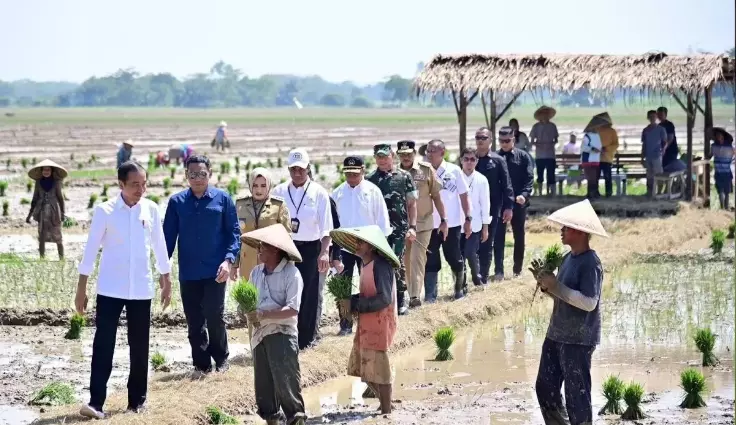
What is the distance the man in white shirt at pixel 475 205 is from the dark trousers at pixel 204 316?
4.71 m

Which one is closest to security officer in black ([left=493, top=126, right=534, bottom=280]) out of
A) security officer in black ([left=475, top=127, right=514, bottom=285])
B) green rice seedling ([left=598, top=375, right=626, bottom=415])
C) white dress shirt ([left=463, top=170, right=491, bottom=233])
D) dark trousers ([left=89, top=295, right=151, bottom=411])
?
security officer in black ([left=475, top=127, right=514, bottom=285])

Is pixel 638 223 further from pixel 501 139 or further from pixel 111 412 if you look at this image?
pixel 111 412

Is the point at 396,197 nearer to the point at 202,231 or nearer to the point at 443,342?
the point at 443,342

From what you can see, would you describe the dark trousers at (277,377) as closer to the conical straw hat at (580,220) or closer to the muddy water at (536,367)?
the muddy water at (536,367)

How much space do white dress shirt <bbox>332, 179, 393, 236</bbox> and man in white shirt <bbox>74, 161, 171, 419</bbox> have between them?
2979 millimetres

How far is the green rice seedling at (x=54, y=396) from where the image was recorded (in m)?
9.58

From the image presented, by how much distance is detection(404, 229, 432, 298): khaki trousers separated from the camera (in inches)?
528

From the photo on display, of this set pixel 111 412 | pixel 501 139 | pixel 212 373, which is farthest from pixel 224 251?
pixel 501 139

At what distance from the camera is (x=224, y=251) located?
10016 millimetres

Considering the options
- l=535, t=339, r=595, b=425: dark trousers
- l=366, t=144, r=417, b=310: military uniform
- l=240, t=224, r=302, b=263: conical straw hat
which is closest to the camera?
l=535, t=339, r=595, b=425: dark trousers

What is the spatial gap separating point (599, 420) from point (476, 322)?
4.23 m

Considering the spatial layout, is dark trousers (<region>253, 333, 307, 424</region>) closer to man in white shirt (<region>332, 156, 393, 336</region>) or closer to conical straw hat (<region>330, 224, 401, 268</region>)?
conical straw hat (<region>330, 224, 401, 268</region>)

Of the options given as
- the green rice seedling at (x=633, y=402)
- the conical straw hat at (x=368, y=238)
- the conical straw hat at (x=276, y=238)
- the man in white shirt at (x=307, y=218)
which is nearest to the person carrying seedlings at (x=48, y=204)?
the man in white shirt at (x=307, y=218)

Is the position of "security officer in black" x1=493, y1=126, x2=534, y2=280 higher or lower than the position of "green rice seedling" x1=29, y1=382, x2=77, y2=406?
higher
